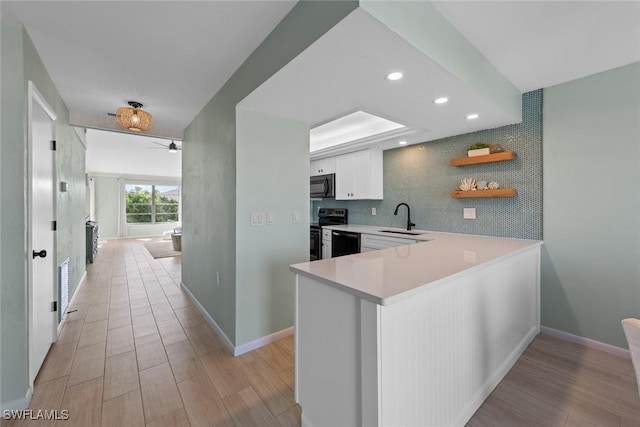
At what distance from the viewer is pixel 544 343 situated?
233 cm

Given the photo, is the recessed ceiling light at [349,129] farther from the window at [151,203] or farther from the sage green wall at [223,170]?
the window at [151,203]

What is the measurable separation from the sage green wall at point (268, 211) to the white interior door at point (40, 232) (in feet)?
4.19

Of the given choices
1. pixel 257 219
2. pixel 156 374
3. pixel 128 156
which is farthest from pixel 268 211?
pixel 128 156

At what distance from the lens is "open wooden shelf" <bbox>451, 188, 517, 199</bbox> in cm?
263

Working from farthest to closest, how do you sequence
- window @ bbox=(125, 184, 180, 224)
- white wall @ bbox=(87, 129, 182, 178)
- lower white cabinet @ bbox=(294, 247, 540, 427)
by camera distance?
window @ bbox=(125, 184, 180, 224) → white wall @ bbox=(87, 129, 182, 178) → lower white cabinet @ bbox=(294, 247, 540, 427)

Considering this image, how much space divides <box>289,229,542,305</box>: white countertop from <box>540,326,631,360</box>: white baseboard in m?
1.16

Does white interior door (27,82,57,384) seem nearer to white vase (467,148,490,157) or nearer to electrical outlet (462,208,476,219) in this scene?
white vase (467,148,490,157)

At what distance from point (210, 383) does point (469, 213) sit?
304 cm

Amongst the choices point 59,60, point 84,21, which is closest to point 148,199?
point 59,60

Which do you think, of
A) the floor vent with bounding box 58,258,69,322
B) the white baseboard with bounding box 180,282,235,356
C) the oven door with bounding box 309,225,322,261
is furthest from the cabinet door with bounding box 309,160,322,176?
the floor vent with bounding box 58,258,69,322

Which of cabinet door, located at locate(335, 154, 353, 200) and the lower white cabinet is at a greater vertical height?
cabinet door, located at locate(335, 154, 353, 200)

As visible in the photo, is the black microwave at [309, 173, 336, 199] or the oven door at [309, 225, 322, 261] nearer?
the oven door at [309, 225, 322, 261]

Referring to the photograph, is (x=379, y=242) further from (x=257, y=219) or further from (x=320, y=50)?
(x=320, y=50)

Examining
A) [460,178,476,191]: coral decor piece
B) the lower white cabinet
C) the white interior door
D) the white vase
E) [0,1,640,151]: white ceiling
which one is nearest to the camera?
the lower white cabinet
